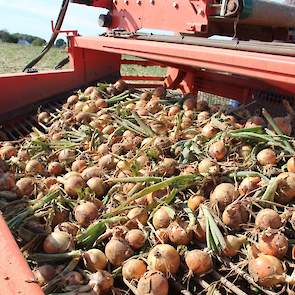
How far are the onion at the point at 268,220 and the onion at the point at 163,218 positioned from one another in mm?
435

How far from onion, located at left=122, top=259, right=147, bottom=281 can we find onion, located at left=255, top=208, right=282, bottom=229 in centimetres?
60

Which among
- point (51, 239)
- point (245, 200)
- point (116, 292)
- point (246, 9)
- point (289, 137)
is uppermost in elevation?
point (246, 9)

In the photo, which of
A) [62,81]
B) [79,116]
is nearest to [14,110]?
[62,81]

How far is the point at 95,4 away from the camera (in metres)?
5.87

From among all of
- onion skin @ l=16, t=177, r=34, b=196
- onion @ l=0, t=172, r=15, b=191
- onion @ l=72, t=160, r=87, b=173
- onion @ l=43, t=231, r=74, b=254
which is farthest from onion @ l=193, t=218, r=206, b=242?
onion @ l=0, t=172, r=15, b=191

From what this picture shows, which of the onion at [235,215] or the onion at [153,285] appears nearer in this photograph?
the onion at [153,285]

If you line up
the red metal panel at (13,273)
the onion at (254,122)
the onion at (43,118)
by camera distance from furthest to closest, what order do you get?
the onion at (43,118) < the onion at (254,122) < the red metal panel at (13,273)

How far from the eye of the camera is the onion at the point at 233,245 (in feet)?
6.77

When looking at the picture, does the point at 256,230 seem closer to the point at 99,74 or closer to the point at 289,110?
the point at 289,110

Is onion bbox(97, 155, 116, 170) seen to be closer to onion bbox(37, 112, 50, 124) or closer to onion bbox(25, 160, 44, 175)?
onion bbox(25, 160, 44, 175)

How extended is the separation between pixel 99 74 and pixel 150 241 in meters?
2.76

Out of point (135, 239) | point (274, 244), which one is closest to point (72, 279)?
point (135, 239)

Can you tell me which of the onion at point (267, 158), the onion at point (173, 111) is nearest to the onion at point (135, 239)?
the onion at point (267, 158)

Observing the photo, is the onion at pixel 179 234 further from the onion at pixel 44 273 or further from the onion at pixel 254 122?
the onion at pixel 254 122
